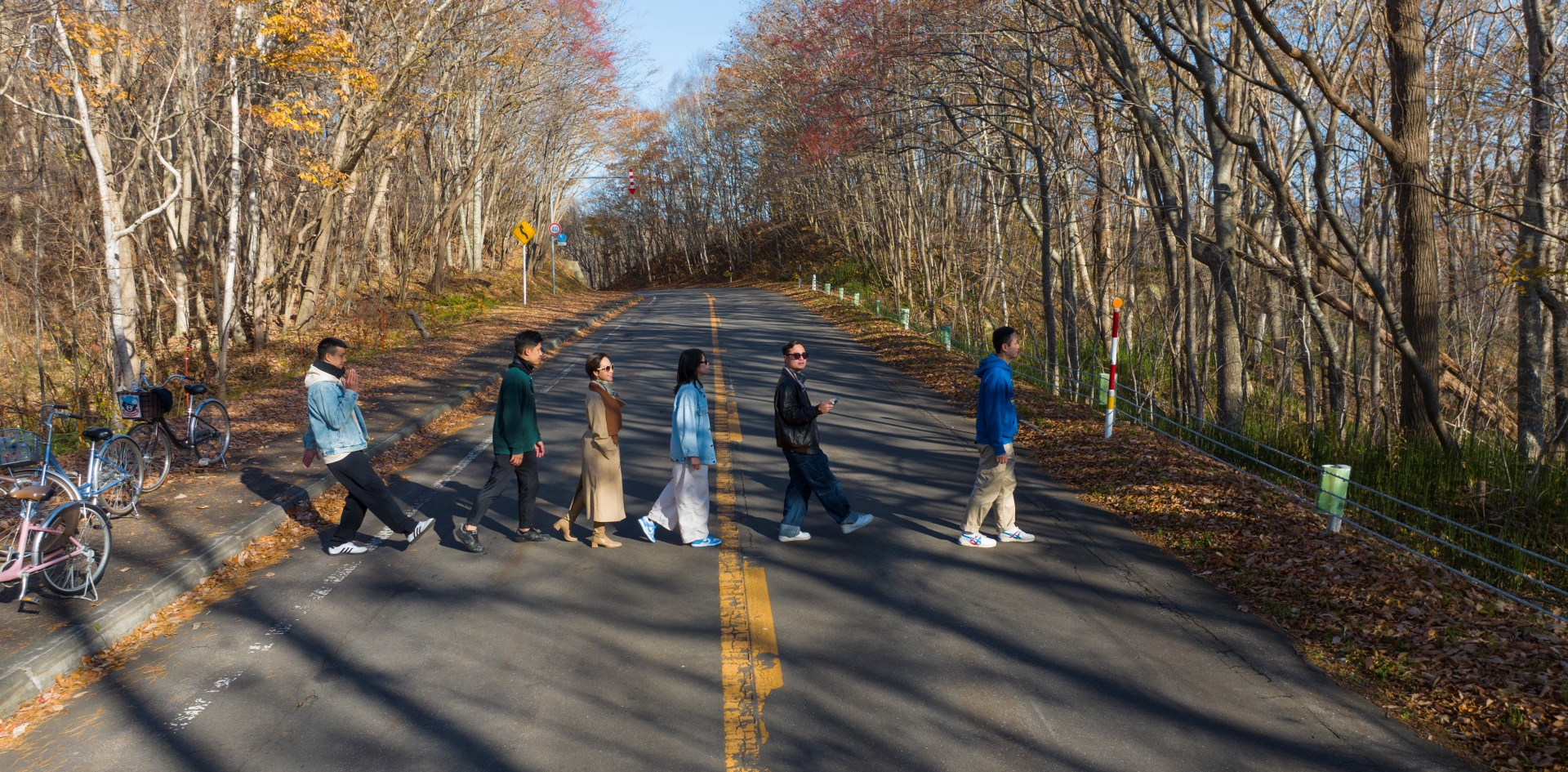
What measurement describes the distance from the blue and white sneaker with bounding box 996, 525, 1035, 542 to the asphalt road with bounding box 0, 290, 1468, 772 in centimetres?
11

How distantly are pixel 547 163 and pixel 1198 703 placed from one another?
47618 millimetres

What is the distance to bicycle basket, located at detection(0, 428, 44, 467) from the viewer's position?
6.72m

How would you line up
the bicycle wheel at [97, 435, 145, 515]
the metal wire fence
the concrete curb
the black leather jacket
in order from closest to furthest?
the concrete curb → the metal wire fence → the black leather jacket → the bicycle wheel at [97, 435, 145, 515]

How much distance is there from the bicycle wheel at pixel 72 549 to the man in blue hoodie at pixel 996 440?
20.3 ft

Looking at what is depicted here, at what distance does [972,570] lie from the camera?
6699mm

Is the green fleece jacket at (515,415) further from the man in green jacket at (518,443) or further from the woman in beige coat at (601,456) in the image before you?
the woman in beige coat at (601,456)

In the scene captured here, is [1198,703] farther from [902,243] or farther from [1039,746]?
[902,243]

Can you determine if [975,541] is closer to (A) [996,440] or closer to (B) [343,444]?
(A) [996,440]

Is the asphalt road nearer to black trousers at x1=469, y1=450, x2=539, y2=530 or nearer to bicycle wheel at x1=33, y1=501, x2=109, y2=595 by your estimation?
black trousers at x1=469, y1=450, x2=539, y2=530

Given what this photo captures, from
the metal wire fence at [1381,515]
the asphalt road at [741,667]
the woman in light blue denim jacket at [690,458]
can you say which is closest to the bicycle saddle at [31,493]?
the asphalt road at [741,667]

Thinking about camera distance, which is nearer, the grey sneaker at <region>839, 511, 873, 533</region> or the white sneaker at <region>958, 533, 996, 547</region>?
the white sneaker at <region>958, 533, 996, 547</region>

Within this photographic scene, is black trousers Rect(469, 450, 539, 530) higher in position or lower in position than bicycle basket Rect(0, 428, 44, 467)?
lower

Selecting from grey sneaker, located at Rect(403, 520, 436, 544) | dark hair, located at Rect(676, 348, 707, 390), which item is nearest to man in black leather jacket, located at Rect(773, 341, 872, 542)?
dark hair, located at Rect(676, 348, 707, 390)

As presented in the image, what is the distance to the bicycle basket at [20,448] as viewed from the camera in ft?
22.1
